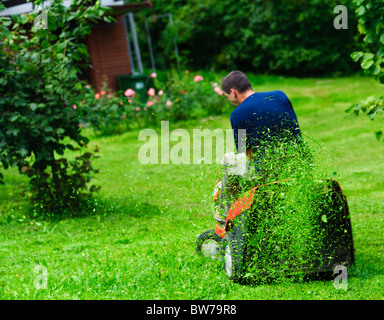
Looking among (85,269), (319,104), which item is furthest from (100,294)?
(319,104)

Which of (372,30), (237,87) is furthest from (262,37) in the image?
(237,87)

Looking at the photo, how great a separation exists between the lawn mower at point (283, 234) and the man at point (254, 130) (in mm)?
150

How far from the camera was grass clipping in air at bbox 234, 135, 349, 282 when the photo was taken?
429 cm

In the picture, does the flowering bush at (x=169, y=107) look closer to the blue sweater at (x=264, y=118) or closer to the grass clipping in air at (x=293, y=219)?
the blue sweater at (x=264, y=118)

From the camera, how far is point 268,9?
73.8 feet

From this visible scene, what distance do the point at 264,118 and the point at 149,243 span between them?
191 cm

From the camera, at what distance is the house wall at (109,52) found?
17.2m

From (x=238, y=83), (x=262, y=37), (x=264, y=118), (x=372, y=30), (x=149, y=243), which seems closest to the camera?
(x=264, y=118)

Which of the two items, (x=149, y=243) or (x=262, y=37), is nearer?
(x=149, y=243)

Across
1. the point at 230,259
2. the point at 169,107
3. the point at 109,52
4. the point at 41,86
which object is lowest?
the point at 230,259

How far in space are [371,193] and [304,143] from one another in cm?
346

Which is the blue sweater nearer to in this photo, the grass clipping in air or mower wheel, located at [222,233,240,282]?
the grass clipping in air

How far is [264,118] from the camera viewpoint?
4.69m

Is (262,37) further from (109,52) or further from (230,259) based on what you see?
(230,259)
